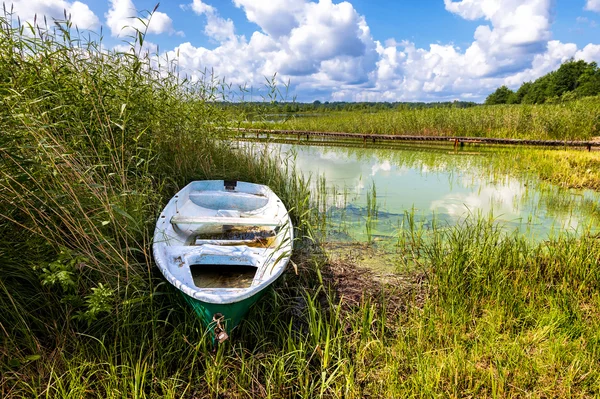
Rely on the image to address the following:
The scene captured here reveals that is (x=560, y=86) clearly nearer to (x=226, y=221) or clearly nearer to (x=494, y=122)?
(x=494, y=122)

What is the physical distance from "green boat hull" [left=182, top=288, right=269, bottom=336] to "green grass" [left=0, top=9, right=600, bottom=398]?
0.12 meters

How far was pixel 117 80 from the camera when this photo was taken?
2.88 meters

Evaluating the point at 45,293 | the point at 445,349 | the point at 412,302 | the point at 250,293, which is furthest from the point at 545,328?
the point at 45,293

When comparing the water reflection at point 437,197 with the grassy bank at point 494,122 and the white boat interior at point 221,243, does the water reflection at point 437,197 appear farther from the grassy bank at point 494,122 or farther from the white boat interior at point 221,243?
the grassy bank at point 494,122

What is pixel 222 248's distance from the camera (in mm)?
2580

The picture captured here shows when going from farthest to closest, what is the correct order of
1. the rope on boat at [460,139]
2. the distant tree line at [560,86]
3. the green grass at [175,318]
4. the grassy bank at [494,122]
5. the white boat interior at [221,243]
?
the distant tree line at [560,86], the grassy bank at [494,122], the rope on boat at [460,139], the white boat interior at [221,243], the green grass at [175,318]

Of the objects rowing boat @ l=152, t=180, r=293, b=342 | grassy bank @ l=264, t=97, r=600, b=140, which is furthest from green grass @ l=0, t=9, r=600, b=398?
grassy bank @ l=264, t=97, r=600, b=140

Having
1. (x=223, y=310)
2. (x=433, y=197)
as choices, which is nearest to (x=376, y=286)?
(x=223, y=310)

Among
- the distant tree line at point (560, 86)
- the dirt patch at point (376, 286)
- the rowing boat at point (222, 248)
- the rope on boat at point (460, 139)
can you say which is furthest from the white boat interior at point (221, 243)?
the distant tree line at point (560, 86)

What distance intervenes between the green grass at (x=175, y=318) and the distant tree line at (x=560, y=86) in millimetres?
37795

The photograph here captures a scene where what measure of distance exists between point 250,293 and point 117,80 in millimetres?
2142

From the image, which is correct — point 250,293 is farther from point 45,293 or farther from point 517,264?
Answer: point 517,264

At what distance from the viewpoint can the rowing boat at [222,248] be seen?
6.43 feet

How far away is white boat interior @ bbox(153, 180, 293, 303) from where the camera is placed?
2174mm
